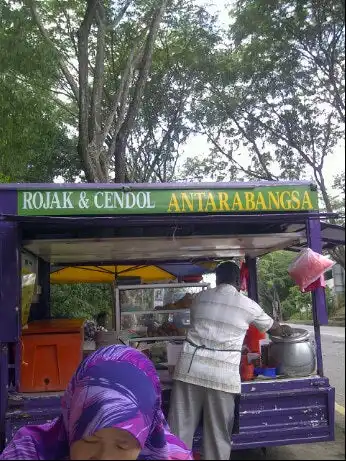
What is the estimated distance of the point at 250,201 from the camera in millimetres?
4023

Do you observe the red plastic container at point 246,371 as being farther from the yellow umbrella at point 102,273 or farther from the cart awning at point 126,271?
the yellow umbrella at point 102,273

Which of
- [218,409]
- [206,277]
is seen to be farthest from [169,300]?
[218,409]

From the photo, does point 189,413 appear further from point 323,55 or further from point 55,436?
point 323,55

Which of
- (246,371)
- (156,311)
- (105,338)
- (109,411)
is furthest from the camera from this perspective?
(156,311)

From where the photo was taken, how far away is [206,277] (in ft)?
23.3

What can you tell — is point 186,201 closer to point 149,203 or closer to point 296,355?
point 149,203

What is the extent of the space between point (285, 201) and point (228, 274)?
2.30 ft

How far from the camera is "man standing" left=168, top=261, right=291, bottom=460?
371cm

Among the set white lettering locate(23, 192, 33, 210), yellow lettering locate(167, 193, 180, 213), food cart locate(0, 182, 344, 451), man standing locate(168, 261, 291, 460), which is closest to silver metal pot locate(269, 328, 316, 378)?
food cart locate(0, 182, 344, 451)

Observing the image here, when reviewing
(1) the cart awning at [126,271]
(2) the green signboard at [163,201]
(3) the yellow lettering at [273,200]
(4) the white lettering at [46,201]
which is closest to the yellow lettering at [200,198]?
(2) the green signboard at [163,201]

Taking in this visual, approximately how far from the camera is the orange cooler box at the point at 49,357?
4.25 metres

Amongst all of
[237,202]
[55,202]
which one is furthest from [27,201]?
[237,202]

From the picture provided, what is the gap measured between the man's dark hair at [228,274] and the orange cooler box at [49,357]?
1.27 meters

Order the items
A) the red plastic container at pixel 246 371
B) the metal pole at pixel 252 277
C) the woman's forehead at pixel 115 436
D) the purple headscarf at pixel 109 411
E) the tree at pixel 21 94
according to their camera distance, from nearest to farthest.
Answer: the woman's forehead at pixel 115 436
the purple headscarf at pixel 109 411
the red plastic container at pixel 246 371
the metal pole at pixel 252 277
the tree at pixel 21 94
